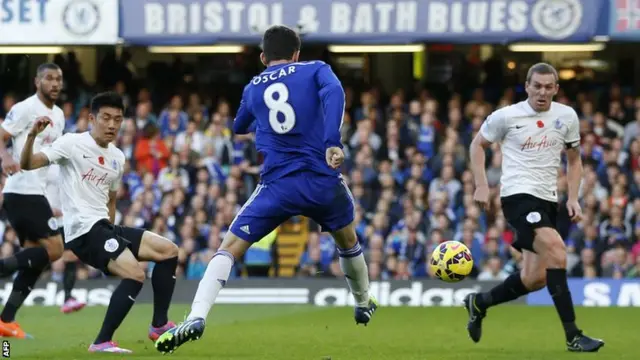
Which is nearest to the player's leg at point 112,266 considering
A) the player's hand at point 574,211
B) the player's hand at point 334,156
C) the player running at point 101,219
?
the player running at point 101,219

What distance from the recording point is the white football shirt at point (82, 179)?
11.5 metres

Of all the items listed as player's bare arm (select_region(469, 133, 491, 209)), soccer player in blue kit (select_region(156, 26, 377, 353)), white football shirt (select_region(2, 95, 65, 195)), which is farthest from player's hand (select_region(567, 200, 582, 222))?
white football shirt (select_region(2, 95, 65, 195))

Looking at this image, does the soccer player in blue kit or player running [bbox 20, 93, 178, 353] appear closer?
the soccer player in blue kit

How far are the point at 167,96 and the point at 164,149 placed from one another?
190cm

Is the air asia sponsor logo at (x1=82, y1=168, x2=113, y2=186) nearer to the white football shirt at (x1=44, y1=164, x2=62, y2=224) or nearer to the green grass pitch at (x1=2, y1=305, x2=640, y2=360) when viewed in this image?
the green grass pitch at (x1=2, y1=305, x2=640, y2=360)

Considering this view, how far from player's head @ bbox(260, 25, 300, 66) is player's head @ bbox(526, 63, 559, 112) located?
2.57 metres

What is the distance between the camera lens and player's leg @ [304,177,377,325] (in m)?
10.1

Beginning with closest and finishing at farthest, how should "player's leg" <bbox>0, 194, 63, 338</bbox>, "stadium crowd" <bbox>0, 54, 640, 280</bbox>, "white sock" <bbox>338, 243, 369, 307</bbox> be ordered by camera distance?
"white sock" <bbox>338, 243, 369, 307</bbox>, "player's leg" <bbox>0, 194, 63, 338</bbox>, "stadium crowd" <bbox>0, 54, 640, 280</bbox>

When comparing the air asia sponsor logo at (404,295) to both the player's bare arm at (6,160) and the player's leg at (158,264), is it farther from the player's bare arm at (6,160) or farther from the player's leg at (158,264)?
the player's leg at (158,264)

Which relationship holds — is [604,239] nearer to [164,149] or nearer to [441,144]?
[441,144]

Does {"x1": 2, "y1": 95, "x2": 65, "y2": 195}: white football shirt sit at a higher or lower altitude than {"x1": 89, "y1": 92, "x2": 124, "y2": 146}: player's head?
lower

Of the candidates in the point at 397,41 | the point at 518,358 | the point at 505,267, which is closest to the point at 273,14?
the point at 397,41

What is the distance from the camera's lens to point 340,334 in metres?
13.2

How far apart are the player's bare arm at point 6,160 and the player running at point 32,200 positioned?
0.05 feet
